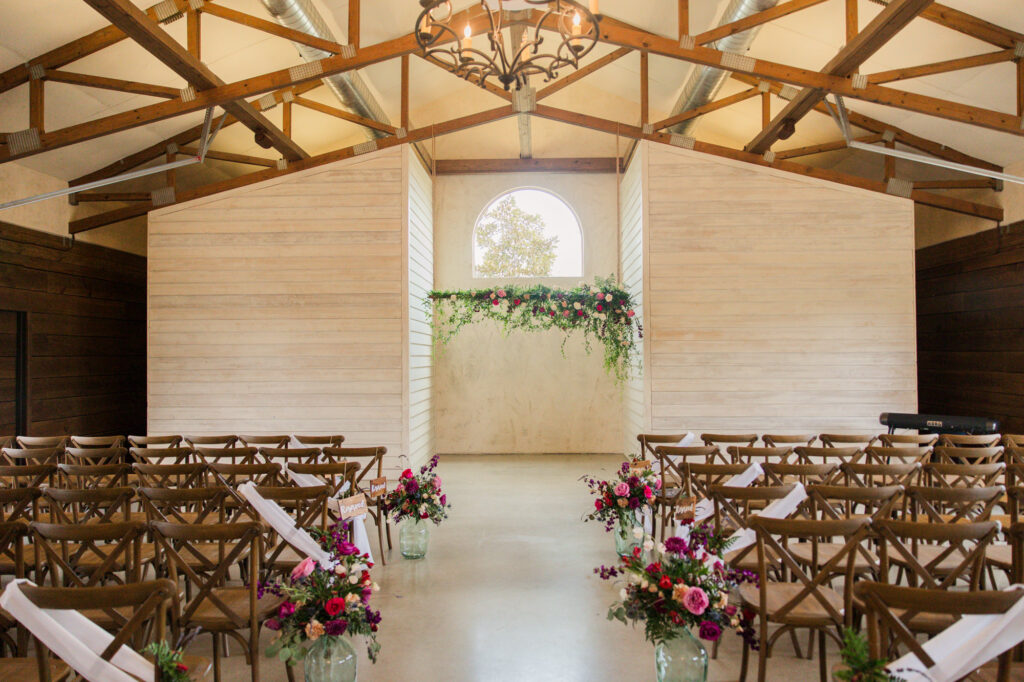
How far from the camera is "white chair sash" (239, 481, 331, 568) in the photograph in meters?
3.33

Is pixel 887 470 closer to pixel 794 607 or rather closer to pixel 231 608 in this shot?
pixel 794 607

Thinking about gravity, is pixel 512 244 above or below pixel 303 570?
above

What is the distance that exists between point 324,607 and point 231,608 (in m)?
0.77

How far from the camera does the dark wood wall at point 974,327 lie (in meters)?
7.67

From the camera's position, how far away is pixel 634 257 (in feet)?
28.8

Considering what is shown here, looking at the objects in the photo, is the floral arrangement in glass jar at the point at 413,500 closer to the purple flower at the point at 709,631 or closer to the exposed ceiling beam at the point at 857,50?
the purple flower at the point at 709,631

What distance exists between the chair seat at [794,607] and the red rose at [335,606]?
1.77 meters

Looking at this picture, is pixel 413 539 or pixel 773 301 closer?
pixel 413 539

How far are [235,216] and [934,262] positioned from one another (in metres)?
9.65

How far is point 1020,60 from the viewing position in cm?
586

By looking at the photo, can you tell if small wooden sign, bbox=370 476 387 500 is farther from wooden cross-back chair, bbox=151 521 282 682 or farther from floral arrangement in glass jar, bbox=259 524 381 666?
floral arrangement in glass jar, bbox=259 524 381 666

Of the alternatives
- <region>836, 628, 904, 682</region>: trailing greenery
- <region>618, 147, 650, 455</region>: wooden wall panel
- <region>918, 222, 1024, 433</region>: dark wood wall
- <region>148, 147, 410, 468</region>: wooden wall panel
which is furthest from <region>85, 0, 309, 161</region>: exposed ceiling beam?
<region>918, 222, 1024, 433</region>: dark wood wall

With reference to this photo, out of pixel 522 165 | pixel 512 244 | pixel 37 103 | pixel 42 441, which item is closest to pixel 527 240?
pixel 512 244

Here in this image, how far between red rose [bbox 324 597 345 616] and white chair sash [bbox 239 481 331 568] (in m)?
1.01
